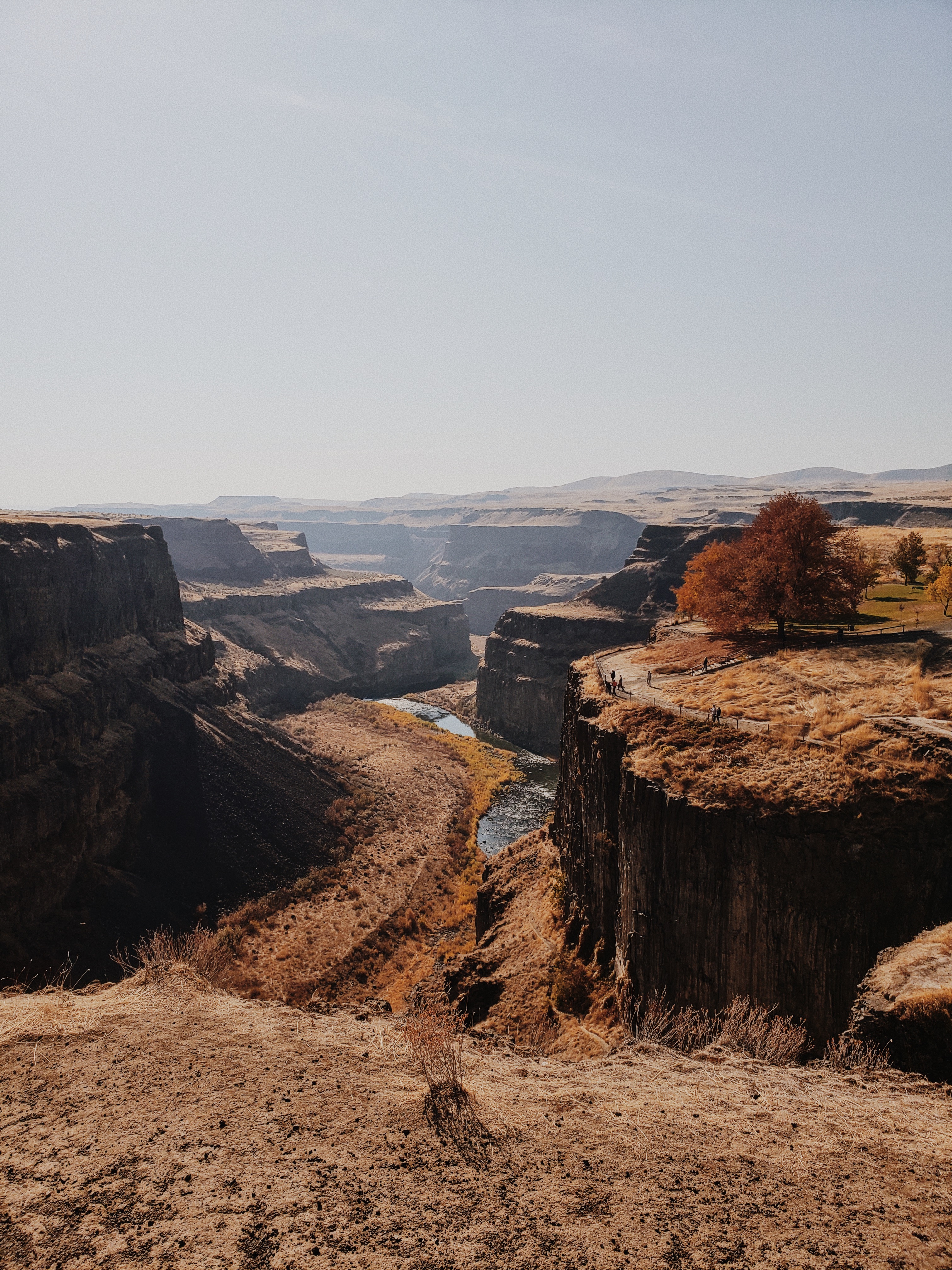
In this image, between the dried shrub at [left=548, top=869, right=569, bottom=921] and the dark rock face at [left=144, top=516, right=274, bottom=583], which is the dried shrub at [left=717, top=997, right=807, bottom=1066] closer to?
the dried shrub at [left=548, top=869, right=569, bottom=921]

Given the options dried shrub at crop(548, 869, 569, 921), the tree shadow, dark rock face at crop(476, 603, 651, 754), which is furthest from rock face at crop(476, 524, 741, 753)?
the tree shadow

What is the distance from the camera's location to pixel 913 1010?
40.9 ft

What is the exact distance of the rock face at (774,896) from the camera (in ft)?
51.9

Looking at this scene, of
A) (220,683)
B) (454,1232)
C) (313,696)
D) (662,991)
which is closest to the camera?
(454,1232)

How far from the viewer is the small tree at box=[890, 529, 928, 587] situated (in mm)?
43125

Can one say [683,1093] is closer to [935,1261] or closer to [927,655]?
[935,1261]

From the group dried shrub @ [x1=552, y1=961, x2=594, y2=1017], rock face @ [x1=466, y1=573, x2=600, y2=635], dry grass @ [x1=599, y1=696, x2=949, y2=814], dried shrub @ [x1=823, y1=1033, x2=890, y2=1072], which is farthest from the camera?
rock face @ [x1=466, y1=573, x2=600, y2=635]

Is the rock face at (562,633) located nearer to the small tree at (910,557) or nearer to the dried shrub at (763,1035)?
the small tree at (910,557)

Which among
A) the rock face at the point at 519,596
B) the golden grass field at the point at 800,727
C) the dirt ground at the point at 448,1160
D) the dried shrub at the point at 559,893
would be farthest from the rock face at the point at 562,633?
the rock face at the point at 519,596

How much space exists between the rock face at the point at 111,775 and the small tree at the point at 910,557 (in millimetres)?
39553

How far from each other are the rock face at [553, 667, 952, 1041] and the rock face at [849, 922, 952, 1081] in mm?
1257

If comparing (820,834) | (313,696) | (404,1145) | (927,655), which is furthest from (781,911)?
(313,696)

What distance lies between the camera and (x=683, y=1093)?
12.5 metres

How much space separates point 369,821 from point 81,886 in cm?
2077
